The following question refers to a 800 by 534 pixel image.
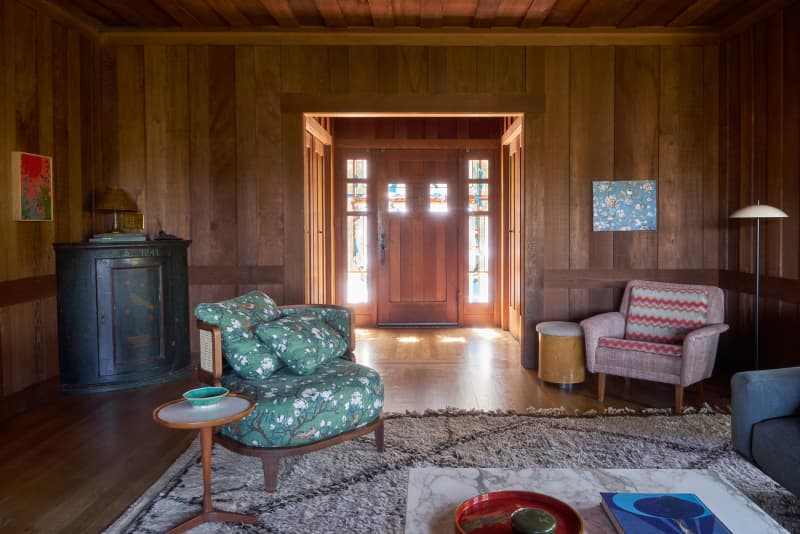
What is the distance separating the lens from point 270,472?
108 inches

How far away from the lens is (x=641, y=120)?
5082mm

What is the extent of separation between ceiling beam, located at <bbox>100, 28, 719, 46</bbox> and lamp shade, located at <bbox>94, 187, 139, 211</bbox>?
134 cm

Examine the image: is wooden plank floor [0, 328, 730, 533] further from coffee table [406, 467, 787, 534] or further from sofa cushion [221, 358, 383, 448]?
coffee table [406, 467, 787, 534]

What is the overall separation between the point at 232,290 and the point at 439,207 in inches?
125

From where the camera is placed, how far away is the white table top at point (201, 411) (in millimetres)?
2258

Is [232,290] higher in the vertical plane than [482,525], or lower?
higher

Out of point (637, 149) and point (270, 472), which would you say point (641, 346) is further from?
point (270, 472)

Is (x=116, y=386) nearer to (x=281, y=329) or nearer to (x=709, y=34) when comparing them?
(x=281, y=329)

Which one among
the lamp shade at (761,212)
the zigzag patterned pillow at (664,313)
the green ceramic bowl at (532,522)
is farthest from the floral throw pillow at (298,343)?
the lamp shade at (761,212)

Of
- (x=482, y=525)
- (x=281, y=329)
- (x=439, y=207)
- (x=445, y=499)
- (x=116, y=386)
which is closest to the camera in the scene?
(x=482, y=525)

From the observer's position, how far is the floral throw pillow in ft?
10.2

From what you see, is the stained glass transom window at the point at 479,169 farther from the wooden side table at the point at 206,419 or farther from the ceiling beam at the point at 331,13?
the wooden side table at the point at 206,419

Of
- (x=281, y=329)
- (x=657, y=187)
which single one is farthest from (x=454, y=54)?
(x=281, y=329)

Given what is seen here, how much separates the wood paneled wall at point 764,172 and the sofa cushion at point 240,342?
3557mm
